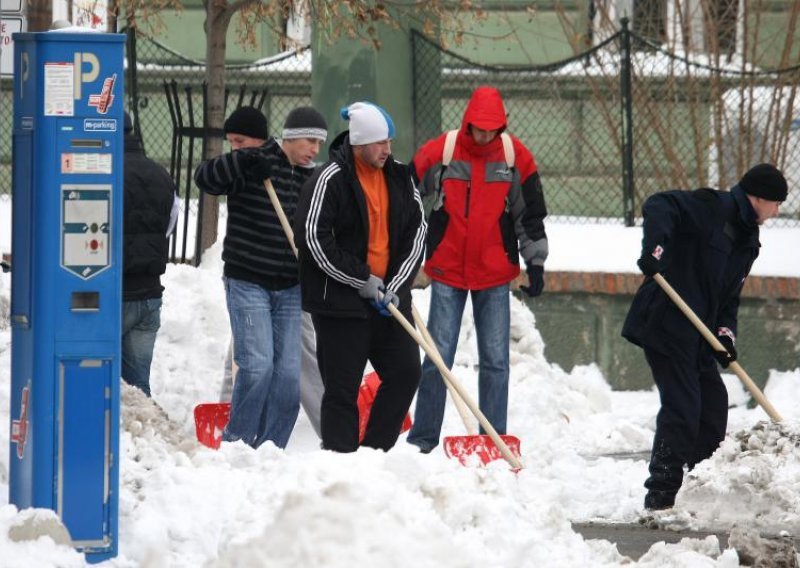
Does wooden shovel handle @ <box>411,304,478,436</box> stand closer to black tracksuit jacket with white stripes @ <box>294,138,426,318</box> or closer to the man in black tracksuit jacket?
black tracksuit jacket with white stripes @ <box>294,138,426,318</box>

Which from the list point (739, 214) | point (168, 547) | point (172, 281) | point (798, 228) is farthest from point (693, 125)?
point (168, 547)

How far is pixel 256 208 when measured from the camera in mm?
8273

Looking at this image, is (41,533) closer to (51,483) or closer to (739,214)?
(51,483)

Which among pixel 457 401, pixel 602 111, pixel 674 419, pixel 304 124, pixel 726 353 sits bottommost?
pixel 457 401

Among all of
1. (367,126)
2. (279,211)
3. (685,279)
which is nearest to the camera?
(367,126)

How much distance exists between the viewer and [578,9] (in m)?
15.4

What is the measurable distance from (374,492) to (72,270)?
3.95 ft

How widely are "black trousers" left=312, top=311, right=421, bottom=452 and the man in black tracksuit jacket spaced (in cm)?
101

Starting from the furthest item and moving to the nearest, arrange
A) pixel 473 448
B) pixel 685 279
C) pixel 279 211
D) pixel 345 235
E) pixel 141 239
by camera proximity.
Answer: pixel 141 239 < pixel 473 448 < pixel 279 211 < pixel 685 279 < pixel 345 235

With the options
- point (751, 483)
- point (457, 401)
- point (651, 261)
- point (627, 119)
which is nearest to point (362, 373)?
point (457, 401)

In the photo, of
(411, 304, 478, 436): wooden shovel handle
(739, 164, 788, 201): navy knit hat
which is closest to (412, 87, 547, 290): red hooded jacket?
(411, 304, 478, 436): wooden shovel handle

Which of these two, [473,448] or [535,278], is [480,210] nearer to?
[535,278]

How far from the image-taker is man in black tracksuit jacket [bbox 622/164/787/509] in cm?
778

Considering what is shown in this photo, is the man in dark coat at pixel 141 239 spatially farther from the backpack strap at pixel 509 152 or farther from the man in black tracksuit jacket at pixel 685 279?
the man in black tracksuit jacket at pixel 685 279
